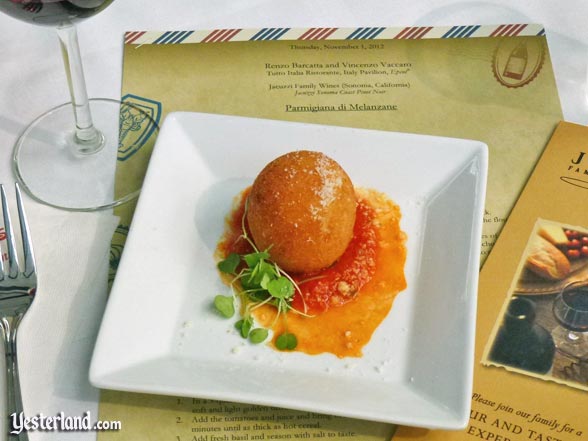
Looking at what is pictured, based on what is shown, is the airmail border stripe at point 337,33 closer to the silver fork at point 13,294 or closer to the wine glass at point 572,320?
the silver fork at point 13,294

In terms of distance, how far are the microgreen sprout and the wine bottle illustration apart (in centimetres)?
88

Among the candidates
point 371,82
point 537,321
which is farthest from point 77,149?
point 537,321

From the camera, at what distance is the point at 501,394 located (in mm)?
1294

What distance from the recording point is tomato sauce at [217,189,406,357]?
1319mm

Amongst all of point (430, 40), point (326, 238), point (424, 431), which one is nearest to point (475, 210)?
point (326, 238)

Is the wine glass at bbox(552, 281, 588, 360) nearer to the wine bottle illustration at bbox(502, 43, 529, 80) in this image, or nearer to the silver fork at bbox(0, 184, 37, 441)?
the wine bottle illustration at bbox(502, 43, 529, 80)

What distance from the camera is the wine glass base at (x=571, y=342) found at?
135 cm

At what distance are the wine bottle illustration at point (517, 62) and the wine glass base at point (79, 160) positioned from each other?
94 centimetres

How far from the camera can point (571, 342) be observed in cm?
136

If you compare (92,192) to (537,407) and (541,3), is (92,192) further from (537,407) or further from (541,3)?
(541,3)

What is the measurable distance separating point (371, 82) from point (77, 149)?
767mm

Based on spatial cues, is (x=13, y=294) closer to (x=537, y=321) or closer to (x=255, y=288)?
(x=255, y=288)

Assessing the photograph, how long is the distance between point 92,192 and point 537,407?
1.04m

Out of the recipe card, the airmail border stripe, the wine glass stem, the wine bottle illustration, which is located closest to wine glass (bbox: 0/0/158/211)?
the wine glass stem
